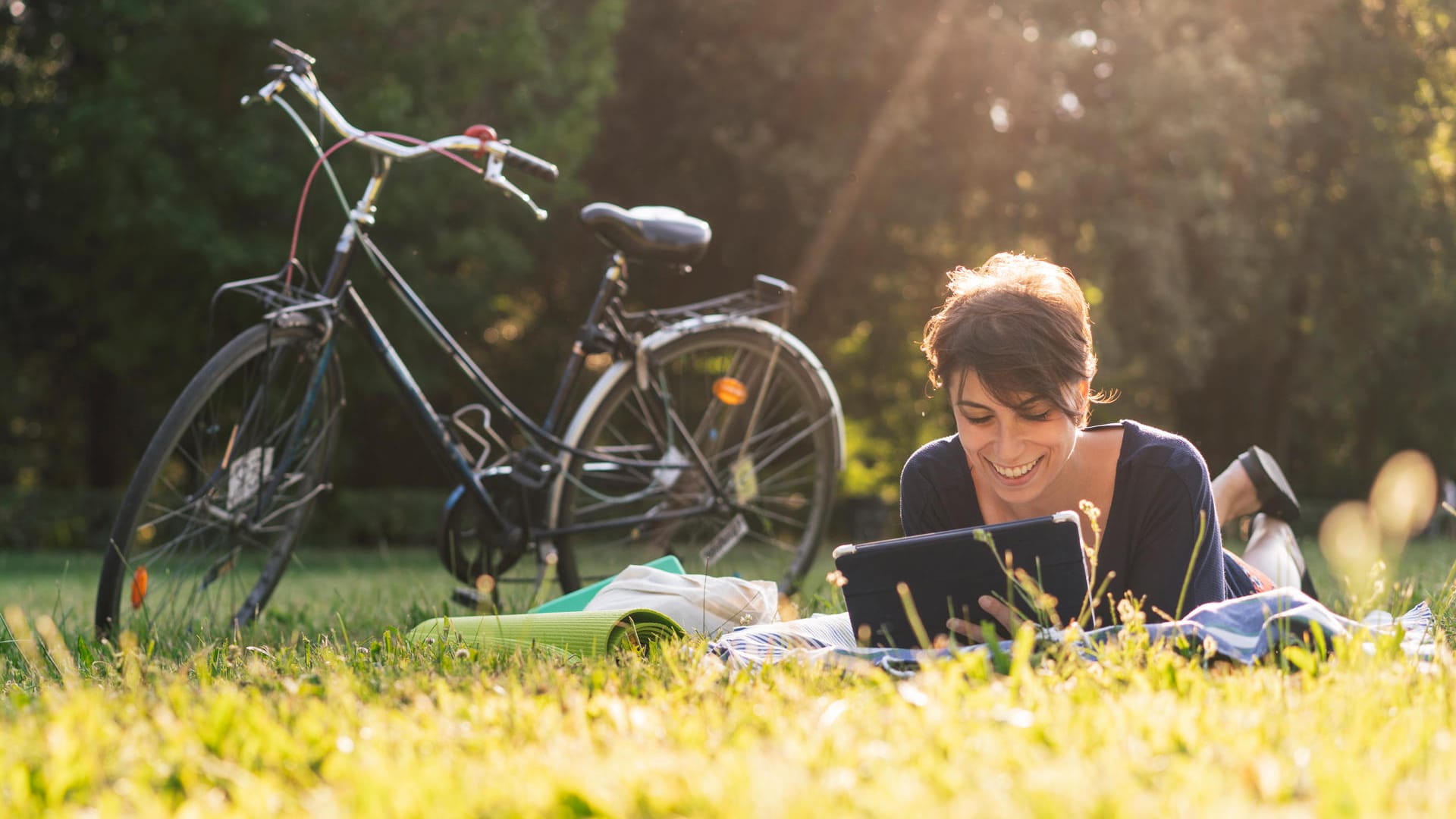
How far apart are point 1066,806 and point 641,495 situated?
11.0ft

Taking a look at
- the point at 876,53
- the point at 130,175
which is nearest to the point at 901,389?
the point at 876,53

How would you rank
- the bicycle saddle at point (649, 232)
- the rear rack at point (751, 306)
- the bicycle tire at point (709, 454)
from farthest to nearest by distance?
1. the rear rack at point (751, 306)
2. the bicycle tire at point (709, 454)
3. the bicycle saddle at point (649, 232)

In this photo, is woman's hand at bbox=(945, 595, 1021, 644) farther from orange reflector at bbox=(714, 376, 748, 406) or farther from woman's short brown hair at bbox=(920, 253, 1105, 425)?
orange reflector at bbox=(714, 376, 748, 406)

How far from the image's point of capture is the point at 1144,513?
2.97 metres

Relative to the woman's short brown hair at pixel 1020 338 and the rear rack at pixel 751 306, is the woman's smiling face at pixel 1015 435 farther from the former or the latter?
the rear rack at pixel 751 306

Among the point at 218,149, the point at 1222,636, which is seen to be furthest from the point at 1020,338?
the point at 218,149

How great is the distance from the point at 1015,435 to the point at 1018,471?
3.9 inches

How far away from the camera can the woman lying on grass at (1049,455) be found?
114 inches

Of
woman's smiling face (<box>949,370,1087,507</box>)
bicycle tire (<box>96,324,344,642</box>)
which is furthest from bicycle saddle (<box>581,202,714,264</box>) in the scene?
woman's smiling face (<box>949,370,1087,507</box>)

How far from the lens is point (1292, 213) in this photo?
18422mm

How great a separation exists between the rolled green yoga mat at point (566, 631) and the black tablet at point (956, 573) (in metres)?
0.47

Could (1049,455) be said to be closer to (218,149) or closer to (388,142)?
(388,142)

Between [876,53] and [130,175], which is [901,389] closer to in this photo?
[876,53]

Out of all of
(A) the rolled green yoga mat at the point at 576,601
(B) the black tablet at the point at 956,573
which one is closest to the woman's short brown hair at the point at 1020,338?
(B) the black tablet at the point at 956,573
